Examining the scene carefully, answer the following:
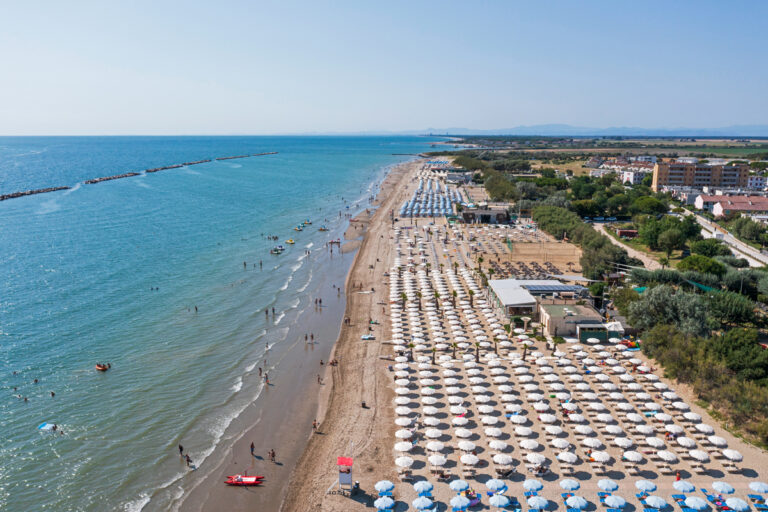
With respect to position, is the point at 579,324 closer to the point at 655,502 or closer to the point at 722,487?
the point at 722,487

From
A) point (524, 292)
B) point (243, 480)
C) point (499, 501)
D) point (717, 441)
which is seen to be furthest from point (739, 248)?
point (243, 480)

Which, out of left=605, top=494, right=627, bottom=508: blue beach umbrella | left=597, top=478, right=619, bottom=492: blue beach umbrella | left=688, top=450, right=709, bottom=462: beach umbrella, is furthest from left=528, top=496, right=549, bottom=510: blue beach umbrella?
left=688, top=450, right=709, bottom=462: beach umbrella

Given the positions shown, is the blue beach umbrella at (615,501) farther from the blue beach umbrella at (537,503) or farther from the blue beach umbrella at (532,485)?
the blue beach umbrella at (532,485)

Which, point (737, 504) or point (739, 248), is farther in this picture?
point (739, 248)

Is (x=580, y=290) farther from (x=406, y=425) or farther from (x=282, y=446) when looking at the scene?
(x=282, y=446)

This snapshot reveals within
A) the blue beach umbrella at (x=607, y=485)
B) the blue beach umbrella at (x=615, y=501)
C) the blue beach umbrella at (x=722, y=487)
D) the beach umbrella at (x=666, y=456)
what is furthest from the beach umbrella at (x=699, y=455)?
the blue beach umbrella at (x=615, y=501)

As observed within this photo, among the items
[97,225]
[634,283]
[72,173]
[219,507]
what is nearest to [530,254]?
[634,283]
